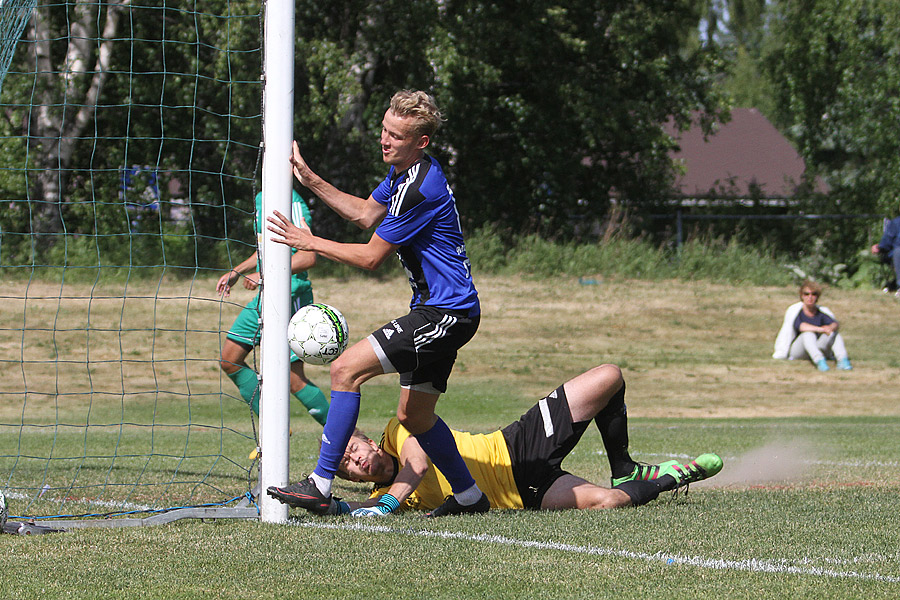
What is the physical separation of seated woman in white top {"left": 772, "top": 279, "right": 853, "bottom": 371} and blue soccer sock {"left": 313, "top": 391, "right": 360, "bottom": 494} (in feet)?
41.4

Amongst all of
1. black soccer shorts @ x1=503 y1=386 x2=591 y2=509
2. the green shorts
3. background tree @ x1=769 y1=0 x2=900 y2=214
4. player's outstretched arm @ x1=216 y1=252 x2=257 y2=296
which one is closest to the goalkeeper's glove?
black soccer shorts @ x1=503 y1=386 x2=591 y2=509

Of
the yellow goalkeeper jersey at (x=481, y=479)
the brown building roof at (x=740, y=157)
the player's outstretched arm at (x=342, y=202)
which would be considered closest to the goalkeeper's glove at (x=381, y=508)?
the yellow goalkeeper jersey at (x=481, y=479)

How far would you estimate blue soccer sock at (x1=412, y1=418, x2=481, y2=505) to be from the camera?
5.78m

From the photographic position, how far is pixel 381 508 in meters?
5.75

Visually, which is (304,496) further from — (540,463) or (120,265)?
(120,265)

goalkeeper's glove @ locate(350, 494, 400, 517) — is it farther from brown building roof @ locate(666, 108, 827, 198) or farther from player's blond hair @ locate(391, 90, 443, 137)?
brown building roof @ locate(666, 108, 827, 198)

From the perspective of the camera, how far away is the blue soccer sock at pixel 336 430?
5.44 meters

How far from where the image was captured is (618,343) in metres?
19.6

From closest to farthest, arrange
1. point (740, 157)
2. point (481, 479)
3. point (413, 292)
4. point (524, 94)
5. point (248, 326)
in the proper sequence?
point (413, 292), point (481, 479), point (248, 326), point (524, 94), point (740, 157)

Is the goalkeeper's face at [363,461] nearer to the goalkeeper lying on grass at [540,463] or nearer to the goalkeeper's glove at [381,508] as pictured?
the goalkeeper lying on grass at [540,463]

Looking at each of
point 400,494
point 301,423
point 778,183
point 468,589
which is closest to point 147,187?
point 301,423

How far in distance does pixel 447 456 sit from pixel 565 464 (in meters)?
3.19

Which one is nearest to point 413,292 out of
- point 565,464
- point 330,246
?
point 330,246

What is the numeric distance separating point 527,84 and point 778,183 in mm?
17146
